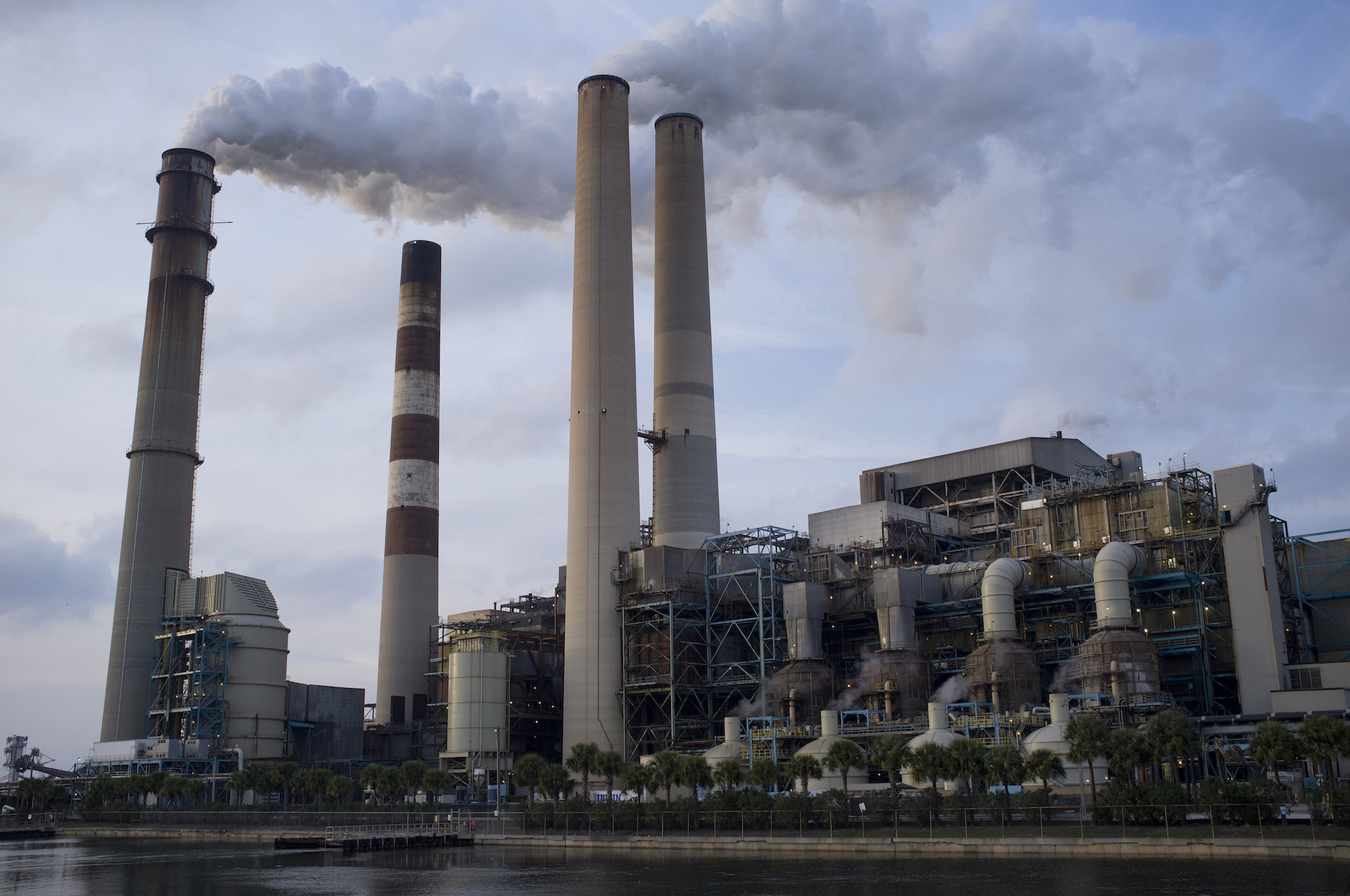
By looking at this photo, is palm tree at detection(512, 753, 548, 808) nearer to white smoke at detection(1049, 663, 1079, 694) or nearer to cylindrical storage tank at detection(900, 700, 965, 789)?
cylindrical storage tank at detection(900, 700, 965, 789)

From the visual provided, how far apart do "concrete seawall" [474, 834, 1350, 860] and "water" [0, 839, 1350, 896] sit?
63cm

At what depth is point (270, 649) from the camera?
102375 mm

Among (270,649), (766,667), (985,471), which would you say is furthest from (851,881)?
(270,649)

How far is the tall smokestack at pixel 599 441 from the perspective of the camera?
90.1m

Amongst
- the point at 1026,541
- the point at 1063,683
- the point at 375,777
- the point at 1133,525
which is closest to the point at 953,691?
the point at 1063,683

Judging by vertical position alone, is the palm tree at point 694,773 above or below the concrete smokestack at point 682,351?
below

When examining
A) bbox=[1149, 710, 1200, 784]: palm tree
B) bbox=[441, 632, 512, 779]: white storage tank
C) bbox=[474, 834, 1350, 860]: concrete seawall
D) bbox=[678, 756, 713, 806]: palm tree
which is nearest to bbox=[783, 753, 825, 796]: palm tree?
bbox=[678, 756, 713, 806]: palm tree

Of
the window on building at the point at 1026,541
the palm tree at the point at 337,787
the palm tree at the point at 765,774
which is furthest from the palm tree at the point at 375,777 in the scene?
the window on building at the point at 1026,541

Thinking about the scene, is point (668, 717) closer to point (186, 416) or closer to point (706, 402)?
point (706, 402)

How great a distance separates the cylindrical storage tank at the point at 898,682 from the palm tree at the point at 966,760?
20.3 metres

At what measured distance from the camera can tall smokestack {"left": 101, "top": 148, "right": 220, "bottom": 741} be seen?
10225 centimetres

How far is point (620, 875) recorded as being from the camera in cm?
4997

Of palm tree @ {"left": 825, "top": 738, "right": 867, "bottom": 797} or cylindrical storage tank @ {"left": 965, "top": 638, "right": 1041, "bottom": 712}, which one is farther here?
cylindrical storage tank @ {"left": 965, "top": 638, "right": 1041, "bottom": 712}

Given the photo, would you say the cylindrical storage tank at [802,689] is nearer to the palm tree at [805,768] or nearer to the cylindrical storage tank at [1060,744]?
the palm tree at [805,768]
